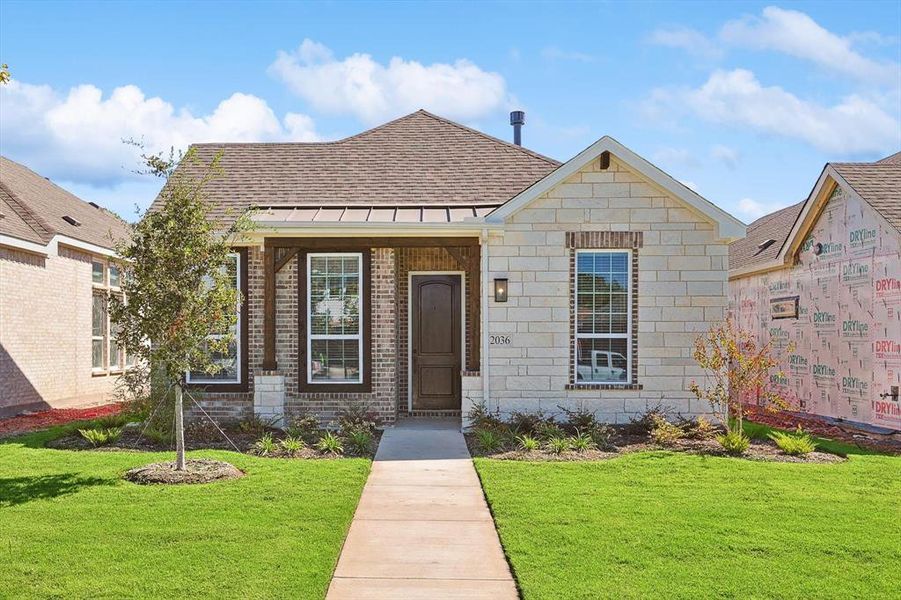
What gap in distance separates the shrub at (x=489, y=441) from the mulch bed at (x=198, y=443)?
1.39 metres

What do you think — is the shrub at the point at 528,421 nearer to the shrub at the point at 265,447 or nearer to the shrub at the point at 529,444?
the shrub at the point at 529,444

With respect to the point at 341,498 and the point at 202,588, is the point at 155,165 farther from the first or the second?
the point at 202,588

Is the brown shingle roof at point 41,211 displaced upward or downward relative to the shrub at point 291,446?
upward

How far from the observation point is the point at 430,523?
22.4 ft

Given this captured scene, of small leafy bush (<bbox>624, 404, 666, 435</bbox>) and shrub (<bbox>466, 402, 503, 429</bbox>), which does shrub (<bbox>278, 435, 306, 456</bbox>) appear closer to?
shrub (<bbox>466, 402, 503, 429</bbox>)

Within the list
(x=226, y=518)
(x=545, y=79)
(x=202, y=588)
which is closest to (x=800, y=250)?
(x=545, y=79)

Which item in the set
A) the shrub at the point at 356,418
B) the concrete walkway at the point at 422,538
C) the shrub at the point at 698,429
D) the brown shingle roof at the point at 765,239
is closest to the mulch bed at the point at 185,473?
the concrete walkway at the point at 422,538

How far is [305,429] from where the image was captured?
11094 mm

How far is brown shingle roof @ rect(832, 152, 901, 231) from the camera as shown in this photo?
40.8 ft

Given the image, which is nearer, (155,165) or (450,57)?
(155,165)

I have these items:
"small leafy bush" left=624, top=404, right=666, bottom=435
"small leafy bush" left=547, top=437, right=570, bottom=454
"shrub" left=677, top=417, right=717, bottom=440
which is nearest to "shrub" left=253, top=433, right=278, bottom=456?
"small leafy bush" left=547, top=437, right=570, bottom=454

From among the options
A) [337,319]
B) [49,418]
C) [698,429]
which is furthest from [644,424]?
[49,418]

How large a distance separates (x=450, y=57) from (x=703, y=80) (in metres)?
3.99

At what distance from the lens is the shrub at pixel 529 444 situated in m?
9.83
